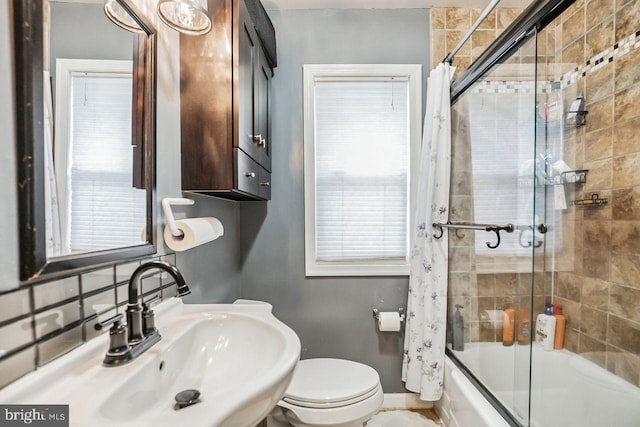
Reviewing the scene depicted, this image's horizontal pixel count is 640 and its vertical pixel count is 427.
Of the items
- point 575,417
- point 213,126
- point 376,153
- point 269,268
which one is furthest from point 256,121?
point 575,417

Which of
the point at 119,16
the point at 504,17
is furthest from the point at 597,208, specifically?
the point at 119,16

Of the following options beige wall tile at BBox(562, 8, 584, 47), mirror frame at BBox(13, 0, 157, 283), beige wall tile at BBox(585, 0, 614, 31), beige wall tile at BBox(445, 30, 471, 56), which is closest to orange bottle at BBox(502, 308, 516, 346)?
beige wall tile at BBox(562, 8, 584, 47)

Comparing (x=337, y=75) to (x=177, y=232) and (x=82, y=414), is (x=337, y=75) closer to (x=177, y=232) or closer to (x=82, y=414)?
(x=177, y=232)

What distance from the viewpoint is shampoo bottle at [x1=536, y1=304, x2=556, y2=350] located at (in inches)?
59.8

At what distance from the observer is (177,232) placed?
3.29 ft

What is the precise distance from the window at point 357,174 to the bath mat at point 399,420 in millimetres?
856

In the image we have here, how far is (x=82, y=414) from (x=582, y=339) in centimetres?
206

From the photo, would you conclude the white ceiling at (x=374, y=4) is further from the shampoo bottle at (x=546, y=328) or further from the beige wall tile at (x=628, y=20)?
the shampoo bottle at (x=546, y=328)

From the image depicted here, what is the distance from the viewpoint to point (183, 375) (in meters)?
0.85

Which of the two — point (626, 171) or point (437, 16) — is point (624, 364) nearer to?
point (626, 171)

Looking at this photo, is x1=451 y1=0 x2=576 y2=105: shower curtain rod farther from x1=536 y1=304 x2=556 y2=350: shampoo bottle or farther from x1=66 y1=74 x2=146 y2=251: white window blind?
x1=66 y1=74 x2=146 y2=251: white window blind

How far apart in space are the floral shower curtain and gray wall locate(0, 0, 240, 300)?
113 cm

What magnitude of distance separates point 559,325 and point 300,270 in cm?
146

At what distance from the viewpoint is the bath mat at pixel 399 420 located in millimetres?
1724
